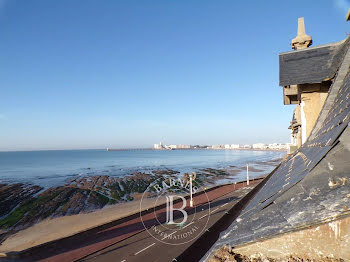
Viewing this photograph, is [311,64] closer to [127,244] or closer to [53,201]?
[127,244]

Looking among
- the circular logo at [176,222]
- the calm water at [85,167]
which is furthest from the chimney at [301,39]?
the calm water at [85,167]

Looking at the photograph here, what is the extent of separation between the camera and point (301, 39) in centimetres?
1091

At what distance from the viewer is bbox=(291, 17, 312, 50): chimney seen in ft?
35.7

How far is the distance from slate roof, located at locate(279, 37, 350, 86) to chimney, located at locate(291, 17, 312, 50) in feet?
16.2

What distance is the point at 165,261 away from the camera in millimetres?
10312

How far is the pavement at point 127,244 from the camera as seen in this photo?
11258 mm

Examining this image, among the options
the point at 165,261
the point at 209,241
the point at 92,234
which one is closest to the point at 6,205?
the point at 92,234

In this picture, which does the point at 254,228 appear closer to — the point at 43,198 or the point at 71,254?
the point at 71,254

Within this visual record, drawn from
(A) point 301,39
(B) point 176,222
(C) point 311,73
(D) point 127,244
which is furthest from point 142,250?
(A) point 301,39

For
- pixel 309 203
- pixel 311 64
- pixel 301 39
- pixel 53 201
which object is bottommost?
pixel 53 201

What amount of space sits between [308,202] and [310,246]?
226 mm

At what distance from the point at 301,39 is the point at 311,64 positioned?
585 cm

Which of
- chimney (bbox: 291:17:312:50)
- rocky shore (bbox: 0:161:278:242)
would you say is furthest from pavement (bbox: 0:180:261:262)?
chimney (bbox: 291:17:312:50)

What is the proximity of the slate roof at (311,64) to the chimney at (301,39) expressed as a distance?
4.94m
